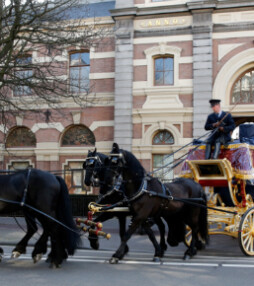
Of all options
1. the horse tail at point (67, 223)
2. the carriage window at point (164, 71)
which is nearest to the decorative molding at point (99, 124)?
the carriage window at point (164, 71)

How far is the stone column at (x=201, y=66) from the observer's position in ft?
58.9

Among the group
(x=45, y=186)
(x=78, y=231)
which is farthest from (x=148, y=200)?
(x=45, y=186)

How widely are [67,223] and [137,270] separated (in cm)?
145

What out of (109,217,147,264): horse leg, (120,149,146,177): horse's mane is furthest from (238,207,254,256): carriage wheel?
(120,149,146,177): horse's mane

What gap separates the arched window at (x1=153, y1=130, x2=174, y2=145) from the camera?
18.7 metres

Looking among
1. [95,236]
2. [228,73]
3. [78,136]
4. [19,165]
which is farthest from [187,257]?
[19,165]

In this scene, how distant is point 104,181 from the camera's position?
7445 millimetres

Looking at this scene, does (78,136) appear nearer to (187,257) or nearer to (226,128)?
(226,128)

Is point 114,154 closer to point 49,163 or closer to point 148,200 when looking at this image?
point 148,200

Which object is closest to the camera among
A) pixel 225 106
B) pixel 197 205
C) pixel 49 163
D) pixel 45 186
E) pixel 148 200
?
pixel 45 186

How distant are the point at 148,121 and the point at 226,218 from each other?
991 centimetres

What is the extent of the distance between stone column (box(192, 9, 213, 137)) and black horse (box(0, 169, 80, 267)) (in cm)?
1157

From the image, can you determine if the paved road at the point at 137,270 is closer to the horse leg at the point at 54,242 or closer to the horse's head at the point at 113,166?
the horse leg at the point at 54,242

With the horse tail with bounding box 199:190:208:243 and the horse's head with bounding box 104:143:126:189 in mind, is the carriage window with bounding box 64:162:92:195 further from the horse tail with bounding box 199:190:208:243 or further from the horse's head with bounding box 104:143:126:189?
the horse's head with bounding box 104:143:126:189
